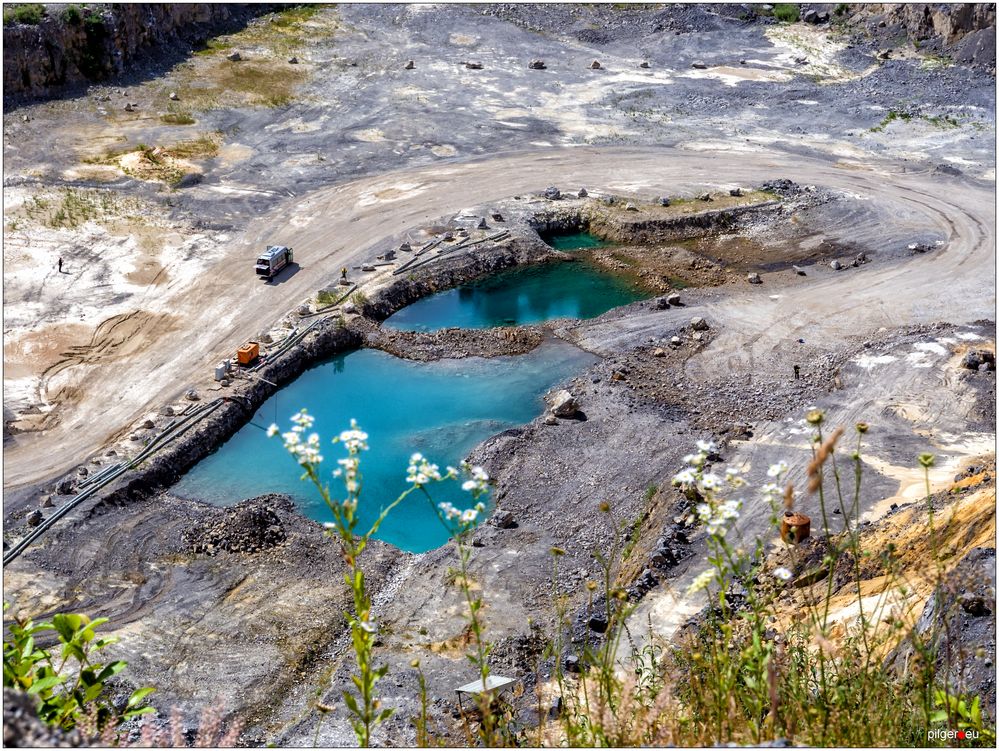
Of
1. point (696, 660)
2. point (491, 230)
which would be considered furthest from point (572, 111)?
point (696, 660)

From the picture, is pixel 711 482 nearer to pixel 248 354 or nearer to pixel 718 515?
pixel 718 515

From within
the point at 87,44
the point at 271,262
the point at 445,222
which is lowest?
the point at 271,262

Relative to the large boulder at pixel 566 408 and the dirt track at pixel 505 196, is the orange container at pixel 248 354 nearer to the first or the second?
the dirt track at pixel 505 196

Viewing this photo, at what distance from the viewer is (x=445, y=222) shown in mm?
38812

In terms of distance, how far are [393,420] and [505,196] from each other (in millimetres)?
15544

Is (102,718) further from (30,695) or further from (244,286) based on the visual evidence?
(244,286)

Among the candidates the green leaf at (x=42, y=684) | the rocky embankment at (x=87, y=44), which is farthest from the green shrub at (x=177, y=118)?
the green leaf at (x=42, y=684)

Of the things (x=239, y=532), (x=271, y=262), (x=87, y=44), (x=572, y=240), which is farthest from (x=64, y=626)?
(x=87, y=44)

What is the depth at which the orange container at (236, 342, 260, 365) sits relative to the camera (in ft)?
96.0

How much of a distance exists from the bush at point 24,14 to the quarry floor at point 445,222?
13.4ft

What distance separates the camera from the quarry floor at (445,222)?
822 inches

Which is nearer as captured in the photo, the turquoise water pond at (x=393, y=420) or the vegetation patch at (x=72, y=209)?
the turquoise water pond at (x=393, y=420)

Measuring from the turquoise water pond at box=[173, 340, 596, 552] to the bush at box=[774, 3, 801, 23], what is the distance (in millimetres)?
40503

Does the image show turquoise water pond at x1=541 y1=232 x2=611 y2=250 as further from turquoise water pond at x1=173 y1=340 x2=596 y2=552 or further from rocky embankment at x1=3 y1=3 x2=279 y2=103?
rocky embankment at x1=3 y1=3 x2=279 y2=103
